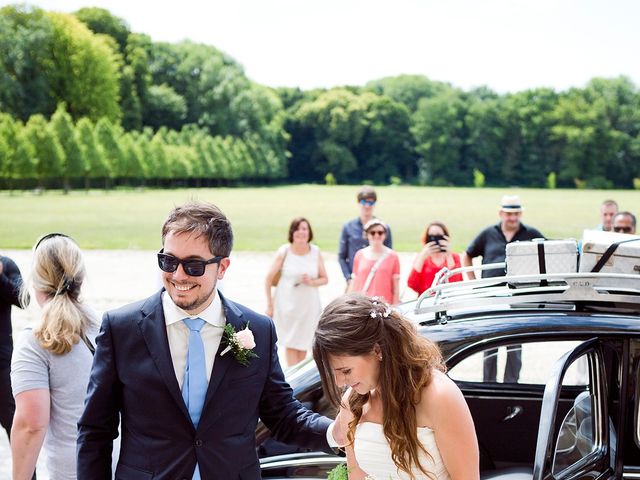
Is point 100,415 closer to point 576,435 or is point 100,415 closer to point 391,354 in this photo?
point 391,354

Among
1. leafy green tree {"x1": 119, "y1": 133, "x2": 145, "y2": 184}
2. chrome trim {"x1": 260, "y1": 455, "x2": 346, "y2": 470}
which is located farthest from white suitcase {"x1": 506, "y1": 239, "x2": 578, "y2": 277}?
leafy green tree {"x1": 119, "y1": 133, "x2": 145, "y2": 184}

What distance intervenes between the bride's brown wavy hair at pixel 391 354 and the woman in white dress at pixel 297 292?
615cm

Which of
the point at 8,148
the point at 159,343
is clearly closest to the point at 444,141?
the point at 8,148

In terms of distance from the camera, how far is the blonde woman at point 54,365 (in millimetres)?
3451

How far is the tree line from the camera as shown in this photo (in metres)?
58.8

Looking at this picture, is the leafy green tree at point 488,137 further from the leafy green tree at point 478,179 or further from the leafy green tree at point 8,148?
the leafy green tree at point 8,148

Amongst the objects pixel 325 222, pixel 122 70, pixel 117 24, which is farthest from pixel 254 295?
pixel 117 24

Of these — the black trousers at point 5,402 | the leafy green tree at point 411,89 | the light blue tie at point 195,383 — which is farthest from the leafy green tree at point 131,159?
the leafy green tree at point 411,89

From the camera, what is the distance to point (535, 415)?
378cm

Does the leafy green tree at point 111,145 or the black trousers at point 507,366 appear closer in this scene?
the black trousers at point 507,366

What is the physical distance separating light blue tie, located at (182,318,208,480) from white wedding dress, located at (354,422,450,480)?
0.57 metres

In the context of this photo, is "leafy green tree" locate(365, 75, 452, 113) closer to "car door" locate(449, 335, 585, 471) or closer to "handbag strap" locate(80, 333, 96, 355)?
"car door" locate(449, 335, 585, 471)

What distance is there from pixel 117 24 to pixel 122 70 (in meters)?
8.25

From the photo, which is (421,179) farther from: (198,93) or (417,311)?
(417,311)
